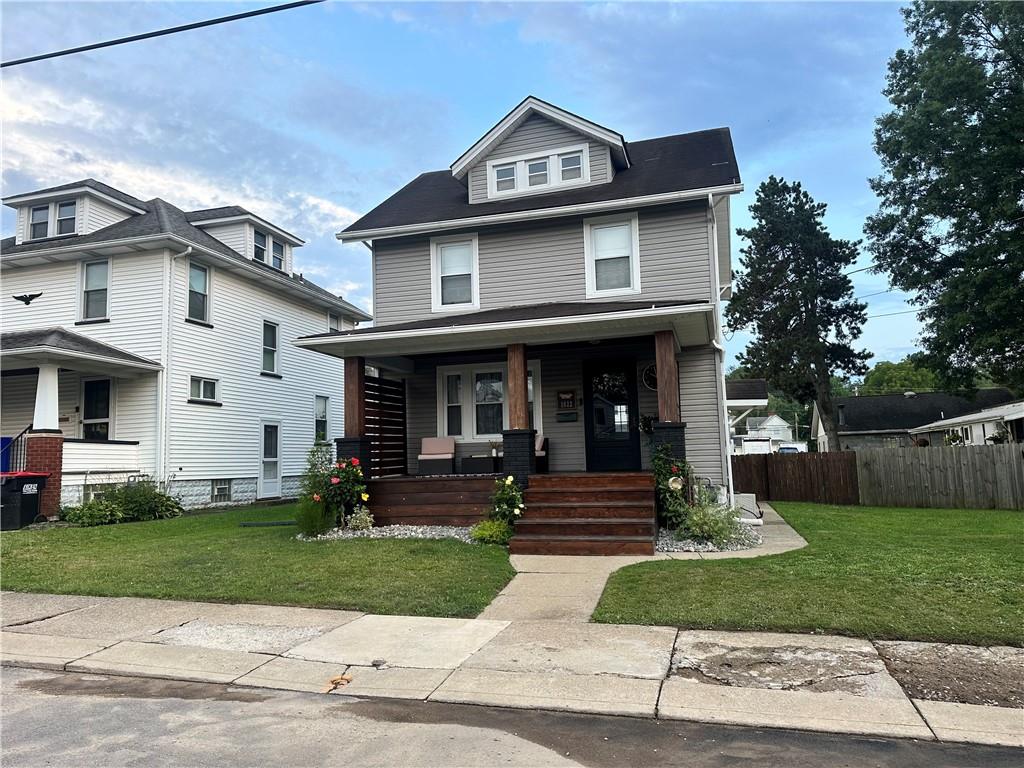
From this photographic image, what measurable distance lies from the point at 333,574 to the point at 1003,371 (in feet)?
82.1

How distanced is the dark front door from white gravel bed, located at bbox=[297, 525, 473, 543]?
11.6 ft

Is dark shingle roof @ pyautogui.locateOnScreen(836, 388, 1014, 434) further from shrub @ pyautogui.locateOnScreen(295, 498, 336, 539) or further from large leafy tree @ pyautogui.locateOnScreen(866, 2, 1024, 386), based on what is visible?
shrub @ pyautogui.locateOnScreen(295, 498, 336, 539)

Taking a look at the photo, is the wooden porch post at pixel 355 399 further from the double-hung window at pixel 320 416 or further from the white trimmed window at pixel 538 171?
the double-hung window at pixel 320 416

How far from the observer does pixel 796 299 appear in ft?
114

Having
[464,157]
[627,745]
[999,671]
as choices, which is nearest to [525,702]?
[627,745]

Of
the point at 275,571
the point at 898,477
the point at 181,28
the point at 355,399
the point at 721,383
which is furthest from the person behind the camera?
the point at 898,477

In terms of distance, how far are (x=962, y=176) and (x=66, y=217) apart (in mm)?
26242

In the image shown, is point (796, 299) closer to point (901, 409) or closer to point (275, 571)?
point (901, 409)

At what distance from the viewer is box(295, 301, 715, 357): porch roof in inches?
401

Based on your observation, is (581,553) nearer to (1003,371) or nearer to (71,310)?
(71,310)

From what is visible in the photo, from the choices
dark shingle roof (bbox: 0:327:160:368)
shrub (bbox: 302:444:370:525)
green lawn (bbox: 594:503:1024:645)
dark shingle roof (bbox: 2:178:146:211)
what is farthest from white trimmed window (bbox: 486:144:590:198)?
dark shingle roof (bbox: 2:178:146:211)

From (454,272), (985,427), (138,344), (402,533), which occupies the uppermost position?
(454,272)

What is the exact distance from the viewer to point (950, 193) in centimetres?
2302

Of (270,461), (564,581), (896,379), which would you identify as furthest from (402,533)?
(896,379)
